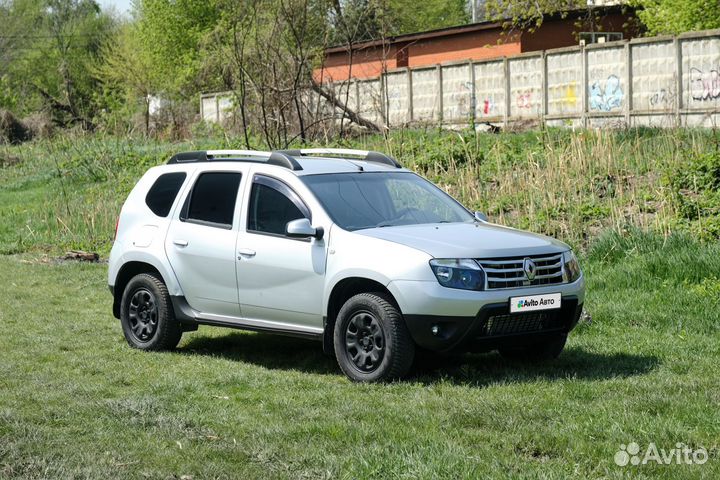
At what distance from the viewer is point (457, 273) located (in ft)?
26.7

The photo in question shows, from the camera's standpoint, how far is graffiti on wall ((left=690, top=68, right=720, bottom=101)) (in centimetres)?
2429

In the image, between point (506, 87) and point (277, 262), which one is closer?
point (277, 262)

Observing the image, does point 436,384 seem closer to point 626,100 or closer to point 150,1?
point 626,100

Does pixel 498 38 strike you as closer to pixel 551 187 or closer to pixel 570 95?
pixel 570 95

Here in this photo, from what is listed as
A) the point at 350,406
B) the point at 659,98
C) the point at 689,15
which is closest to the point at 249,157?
the point at 350,406

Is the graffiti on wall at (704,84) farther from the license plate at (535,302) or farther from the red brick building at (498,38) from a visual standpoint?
the license plate at (535,302)

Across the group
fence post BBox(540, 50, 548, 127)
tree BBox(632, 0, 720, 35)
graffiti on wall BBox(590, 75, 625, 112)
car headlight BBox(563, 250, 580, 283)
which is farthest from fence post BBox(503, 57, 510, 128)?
car headlight BBox(563, 250, 580, 283)

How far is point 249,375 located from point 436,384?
155 cm

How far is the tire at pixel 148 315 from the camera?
10.1 meters

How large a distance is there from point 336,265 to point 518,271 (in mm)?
1374

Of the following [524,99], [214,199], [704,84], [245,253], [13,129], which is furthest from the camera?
[13,129]

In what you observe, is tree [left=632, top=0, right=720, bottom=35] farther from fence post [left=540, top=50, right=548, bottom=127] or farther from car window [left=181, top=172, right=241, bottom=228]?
car window [left=181, top=172, right=241, bottom=228]

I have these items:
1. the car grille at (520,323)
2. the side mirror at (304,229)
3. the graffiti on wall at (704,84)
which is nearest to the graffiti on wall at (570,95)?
the graffiti on wall at (704,84)

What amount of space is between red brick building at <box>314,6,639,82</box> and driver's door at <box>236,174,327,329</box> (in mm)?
27768
